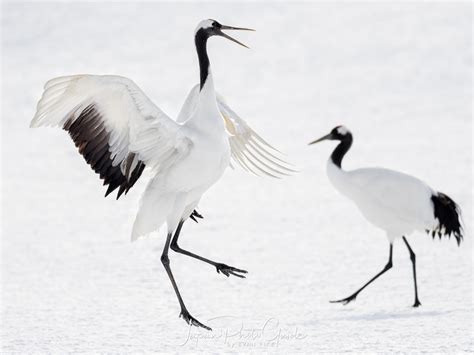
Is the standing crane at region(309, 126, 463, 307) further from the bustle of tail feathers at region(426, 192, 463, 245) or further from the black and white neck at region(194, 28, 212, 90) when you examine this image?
the black and white neck at region(194, 28, 212, 90)

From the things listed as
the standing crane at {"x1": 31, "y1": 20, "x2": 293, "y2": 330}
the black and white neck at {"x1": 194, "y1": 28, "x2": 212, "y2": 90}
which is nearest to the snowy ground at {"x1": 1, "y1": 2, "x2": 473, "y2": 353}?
the standing crane at {"x1": 31, "y1": 20, "x2": 293, "y2": 330}

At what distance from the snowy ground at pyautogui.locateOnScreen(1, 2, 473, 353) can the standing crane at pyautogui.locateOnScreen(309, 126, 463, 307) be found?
0.50 metres

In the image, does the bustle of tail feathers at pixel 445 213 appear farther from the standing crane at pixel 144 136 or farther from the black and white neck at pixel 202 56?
the black and white neck at pixel 202 56

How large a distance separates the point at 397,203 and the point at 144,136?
9.70 feet

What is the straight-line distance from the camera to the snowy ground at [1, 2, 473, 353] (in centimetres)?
611

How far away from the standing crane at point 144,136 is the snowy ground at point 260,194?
0.40 metres

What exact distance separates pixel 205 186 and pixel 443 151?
370 inches

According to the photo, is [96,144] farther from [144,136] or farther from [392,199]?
[392,199]

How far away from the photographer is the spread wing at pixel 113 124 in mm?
4992

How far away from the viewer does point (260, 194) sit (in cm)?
1252

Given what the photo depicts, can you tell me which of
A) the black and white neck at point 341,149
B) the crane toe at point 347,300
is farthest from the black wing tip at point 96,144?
the black and white neck at point 341,149

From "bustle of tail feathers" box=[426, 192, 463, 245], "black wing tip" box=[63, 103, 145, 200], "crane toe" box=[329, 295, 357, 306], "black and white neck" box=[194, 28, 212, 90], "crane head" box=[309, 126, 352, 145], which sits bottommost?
"crane toe" box=[329, 295, 357, 306]

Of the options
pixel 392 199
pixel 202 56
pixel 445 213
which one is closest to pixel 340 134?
pixel 392 199

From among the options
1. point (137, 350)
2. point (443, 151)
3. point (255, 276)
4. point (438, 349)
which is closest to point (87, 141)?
point (137, 350)
